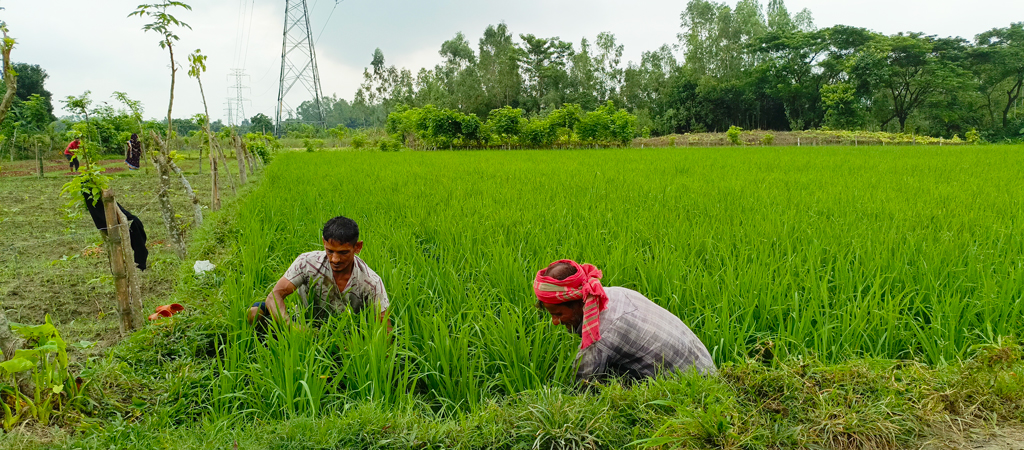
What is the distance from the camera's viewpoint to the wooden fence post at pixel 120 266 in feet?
9.23

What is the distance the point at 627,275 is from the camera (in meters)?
2.94

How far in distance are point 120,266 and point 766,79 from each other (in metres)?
35.8

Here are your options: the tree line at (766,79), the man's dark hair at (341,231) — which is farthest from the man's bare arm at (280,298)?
the tree line at (766,79)

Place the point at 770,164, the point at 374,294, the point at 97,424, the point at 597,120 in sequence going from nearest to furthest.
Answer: the point at 97,424
the point at 374,294
the point at 770,164
the point at 597,120

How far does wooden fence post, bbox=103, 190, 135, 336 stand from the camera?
281 centimetres

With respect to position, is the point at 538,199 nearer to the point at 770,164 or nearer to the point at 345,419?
the point at 345,419

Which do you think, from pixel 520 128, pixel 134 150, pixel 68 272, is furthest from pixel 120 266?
pixel 520 128

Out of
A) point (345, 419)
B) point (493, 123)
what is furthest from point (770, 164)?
point (493, 123)

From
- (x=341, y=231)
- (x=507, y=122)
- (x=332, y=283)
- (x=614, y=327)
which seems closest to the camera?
(x=614, y=327)

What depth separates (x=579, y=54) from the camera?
37969 mm

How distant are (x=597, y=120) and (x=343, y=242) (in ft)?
64.8

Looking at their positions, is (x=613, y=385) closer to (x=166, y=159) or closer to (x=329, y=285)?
(x=329, y=285)

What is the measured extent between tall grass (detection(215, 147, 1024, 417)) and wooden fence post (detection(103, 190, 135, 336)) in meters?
0.56

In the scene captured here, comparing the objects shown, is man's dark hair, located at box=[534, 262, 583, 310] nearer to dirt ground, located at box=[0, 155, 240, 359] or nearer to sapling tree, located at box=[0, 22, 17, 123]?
dirt ground, located at box=[0, 155, 240, 359]
